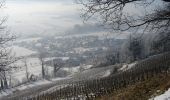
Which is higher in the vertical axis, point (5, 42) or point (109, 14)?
point (109, 14)

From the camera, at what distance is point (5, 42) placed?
14336mm

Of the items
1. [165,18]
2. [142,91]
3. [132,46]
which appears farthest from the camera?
[132,46]

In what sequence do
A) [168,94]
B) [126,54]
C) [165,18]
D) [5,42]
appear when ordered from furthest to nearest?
[126,54] → [5,42] → [168,94] → [165,18]

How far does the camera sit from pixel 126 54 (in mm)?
142250

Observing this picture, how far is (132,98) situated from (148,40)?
432ft

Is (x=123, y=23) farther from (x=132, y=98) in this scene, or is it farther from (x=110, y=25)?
(x=132, y=98)

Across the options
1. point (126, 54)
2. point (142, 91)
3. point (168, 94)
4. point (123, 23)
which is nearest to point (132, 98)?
point (142, 91)

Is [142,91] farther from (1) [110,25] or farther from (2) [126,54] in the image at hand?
(2) [126,54]

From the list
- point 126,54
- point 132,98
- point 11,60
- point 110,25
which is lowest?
point 126,54

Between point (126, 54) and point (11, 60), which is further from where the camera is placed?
point (126, 54)

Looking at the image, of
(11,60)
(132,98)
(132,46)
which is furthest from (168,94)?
(132,46)

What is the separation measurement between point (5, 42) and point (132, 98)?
6.11 meters

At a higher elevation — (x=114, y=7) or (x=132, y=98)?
(x=114, y=7)

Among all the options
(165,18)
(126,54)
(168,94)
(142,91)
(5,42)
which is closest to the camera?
(165,18)
